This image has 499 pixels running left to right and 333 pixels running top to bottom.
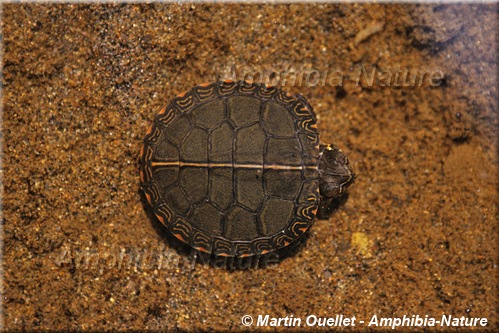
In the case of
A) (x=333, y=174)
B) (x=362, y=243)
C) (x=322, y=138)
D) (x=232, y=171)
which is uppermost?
(x=322, y=138)

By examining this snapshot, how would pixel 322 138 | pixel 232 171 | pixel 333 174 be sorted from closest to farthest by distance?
pixel 232 171, pixel 333 174, pixel 322 138

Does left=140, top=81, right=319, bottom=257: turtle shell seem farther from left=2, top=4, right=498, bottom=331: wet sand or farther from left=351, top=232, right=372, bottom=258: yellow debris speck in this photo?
left=351, top=232, right=372, bottom=258: yellow debris speck

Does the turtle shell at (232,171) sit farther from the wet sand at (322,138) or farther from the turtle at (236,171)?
the wet sand at (322,138)

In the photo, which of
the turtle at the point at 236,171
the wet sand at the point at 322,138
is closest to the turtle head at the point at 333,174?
the turtle at the point at 236,171

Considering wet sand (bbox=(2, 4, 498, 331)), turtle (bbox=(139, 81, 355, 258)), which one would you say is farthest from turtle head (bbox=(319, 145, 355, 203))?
wet sand (bbox=(2, 4, 498, 331))

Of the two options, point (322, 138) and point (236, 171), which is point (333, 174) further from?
point (236, 171)

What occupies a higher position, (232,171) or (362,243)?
(232,171)

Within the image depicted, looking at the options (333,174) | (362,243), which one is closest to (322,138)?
(333,174)
